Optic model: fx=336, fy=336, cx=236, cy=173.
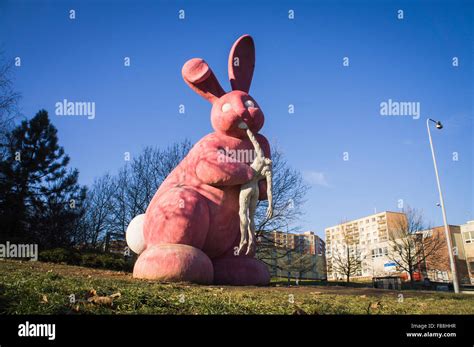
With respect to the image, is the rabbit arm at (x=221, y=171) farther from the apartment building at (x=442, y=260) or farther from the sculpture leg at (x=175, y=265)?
the apartment building at (x=442, y=260)

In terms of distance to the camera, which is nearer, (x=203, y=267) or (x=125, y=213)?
(x=203, y=267)

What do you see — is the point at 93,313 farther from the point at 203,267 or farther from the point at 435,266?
the point at 435,266

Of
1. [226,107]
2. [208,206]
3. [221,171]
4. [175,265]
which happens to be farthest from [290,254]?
[175,265]

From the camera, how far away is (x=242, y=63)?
934 centimetres

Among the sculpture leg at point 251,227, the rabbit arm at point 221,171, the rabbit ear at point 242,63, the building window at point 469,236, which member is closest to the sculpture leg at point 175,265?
the sculpture leg at point 251,227

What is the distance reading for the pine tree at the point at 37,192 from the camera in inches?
755

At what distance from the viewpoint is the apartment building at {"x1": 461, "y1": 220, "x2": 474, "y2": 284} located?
1314 inches

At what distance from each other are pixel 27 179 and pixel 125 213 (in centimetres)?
613

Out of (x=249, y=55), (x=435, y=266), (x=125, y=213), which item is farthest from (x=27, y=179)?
(x=435, y=266)

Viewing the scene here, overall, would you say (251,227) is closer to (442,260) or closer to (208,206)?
(208,206)

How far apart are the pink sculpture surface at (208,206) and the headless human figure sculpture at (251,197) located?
0.21 m

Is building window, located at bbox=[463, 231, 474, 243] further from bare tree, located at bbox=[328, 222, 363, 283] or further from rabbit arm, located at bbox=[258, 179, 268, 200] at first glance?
rabbit arm, located at bbox=[258, 179, 268, 200]

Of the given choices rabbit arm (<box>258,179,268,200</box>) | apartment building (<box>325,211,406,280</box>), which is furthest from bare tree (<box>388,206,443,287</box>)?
rabbit arm (<box>258,179,268,200</box>)
